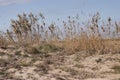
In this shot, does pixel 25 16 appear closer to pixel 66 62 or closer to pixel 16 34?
pixel 16 34

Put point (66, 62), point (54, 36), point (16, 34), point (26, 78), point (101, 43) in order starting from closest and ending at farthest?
point (26, 78)
point (66, 62)
point (101, 43)
point (54, 36)
point (16, 34)

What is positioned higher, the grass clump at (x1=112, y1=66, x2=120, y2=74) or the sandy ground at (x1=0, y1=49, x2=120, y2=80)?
the sandy ground at (x1=0, y1=49, x2=120, y2=80)

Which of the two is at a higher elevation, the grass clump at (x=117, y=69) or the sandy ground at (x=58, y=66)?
the sandy ground at (x=58, y=66)

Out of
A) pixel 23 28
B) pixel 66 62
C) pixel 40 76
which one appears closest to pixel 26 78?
pixel 40 76

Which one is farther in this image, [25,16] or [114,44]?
[25,16]

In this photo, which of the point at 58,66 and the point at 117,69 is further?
the point at 58,66

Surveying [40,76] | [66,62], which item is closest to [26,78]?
[40,76]

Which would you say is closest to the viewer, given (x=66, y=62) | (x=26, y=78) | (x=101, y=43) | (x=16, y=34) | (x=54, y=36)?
(x=26, y=78)

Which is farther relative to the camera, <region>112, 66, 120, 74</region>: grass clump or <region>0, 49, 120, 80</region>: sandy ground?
<region>112, 66, 120, 74</region>: grass clump

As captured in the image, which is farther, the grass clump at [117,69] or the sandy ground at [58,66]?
the grass clump at [117,69]

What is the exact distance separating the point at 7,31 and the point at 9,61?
11.4ft

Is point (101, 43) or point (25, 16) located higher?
point (25, 16)

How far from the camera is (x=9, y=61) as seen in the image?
9102 mm

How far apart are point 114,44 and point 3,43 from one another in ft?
12.2
